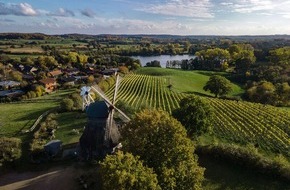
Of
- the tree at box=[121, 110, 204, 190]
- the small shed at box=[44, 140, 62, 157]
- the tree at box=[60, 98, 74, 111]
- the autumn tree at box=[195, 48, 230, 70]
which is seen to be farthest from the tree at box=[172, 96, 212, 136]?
the autumn tree at box=[195, 48, 230, 70]

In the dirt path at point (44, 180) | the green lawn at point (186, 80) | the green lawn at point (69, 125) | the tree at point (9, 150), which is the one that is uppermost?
the tree at point (9, 150)

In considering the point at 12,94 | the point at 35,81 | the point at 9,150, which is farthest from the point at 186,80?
the point at 9,150

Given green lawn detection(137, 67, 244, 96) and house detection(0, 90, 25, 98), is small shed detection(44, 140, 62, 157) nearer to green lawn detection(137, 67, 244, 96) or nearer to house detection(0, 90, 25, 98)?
house detection(0, 90, 25, 98)

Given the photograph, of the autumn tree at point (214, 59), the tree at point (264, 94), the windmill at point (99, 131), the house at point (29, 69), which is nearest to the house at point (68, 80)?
the house at point (29, 69)

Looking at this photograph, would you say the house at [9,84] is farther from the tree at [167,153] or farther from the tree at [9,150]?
the tree at [167,153]

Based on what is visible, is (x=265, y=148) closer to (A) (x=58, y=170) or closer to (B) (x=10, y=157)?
(A) (x=58, y=170)

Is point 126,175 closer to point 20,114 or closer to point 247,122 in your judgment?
point 247,122

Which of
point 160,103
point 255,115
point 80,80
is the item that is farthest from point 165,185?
point 80,80
